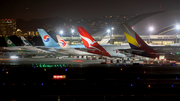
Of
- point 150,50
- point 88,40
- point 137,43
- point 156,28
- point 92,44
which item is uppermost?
point 156,28

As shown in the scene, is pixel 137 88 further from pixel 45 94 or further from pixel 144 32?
pixel 144 32

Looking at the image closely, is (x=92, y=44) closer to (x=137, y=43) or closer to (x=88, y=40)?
(x=88, y=40)

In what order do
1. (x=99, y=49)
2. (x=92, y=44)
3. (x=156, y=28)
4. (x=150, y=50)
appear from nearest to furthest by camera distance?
(x=150, y=50), (x=99, y=49), (x=92, y=44), (x=156, y=28)

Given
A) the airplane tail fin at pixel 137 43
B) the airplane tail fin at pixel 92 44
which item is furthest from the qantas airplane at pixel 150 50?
the airplane tail fin at pixel 92 44

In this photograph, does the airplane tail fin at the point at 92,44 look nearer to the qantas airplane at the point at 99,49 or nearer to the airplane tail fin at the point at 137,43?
the qantas airplane at the point at 99,49

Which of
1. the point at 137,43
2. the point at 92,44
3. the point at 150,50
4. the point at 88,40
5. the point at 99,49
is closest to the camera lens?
the point at 150,50

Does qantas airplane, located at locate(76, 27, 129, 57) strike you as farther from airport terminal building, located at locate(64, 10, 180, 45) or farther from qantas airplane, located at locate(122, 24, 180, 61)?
airport terminal building, located at locate(64, 10, 180, 45)

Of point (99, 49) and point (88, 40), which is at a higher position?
point (88, 40)

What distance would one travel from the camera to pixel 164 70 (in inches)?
790

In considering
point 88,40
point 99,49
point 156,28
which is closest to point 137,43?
point 99,49

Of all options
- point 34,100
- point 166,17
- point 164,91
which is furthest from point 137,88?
point 166,17

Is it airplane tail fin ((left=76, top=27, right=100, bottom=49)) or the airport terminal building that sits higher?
the airport terminal building

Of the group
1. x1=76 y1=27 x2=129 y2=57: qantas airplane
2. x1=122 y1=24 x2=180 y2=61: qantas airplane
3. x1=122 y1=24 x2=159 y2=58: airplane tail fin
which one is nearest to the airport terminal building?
x1=76 y1=27 x2=129 y2=57: qantas airplane

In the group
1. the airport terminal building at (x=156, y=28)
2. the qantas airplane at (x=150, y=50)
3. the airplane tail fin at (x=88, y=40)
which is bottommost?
the qantas airplane at (x=150, y=50)
